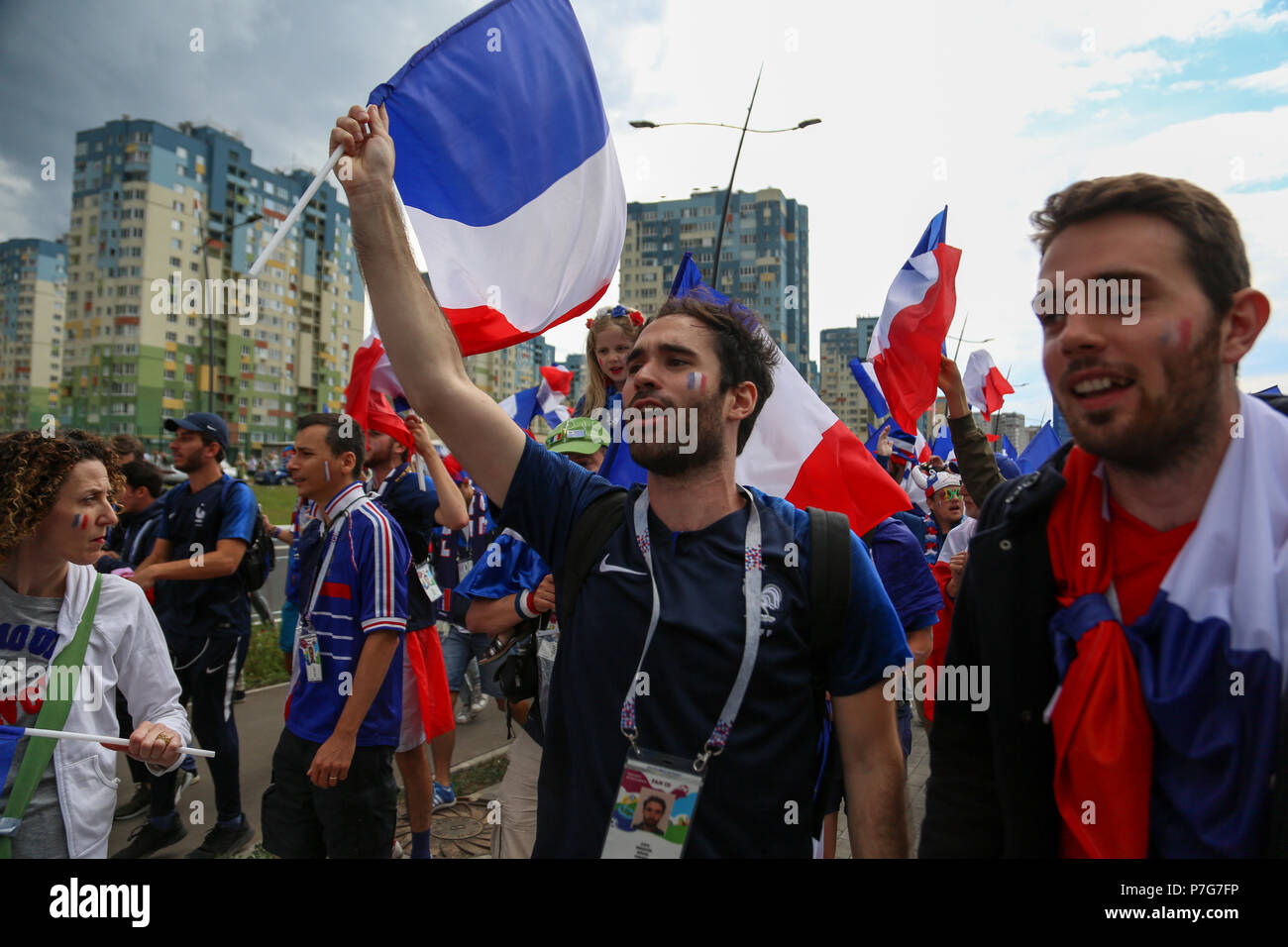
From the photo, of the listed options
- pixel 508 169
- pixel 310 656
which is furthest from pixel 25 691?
pixel 508 169

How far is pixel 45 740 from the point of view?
7.52 feet

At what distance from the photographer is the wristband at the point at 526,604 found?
112 inches

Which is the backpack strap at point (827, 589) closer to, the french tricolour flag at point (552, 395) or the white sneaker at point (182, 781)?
the white sneaker at point (182, 781)

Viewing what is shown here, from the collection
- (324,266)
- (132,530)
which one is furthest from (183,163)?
(132,530)

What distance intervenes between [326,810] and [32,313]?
4129 inches

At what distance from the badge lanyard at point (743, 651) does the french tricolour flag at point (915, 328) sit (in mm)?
3078

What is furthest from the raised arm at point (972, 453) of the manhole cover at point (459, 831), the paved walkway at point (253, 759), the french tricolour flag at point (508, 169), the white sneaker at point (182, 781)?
the white sneaker at point (182, 781)

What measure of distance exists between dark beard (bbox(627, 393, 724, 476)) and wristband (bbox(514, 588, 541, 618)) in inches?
43.2

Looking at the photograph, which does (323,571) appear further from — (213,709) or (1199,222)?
(1199,222)

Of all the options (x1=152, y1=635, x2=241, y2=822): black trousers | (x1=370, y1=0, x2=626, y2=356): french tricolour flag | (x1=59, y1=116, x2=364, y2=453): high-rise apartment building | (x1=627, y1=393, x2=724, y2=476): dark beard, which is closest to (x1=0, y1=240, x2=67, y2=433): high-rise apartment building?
(x1=59, y1=116, x2=364, y2=453): high-rise apartment building

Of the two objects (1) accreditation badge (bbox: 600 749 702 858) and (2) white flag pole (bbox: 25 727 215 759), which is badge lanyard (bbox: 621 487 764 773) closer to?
(1) accreditation badge (bbox: 600 749 702 858)

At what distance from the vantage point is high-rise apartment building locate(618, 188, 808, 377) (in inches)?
2911

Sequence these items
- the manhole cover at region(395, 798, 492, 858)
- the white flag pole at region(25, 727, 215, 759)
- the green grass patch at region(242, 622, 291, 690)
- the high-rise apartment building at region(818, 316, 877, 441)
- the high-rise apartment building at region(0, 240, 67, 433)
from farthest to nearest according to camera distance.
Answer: the high-rise apartment building at region(818, 316, 877, 441) < the high-rise apartment building at region(0, 240, 67, 433) < the green grass patch at region(242, 622, 291, 690) < the manhole cover at region(395, 798, 492, 858) < the white flag pole at region(25, 727, 215, 759)

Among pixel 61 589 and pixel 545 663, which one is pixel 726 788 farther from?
pixel 61 589
